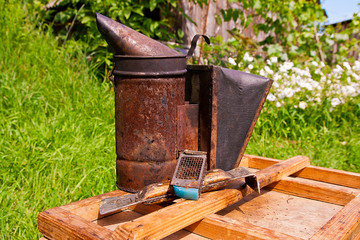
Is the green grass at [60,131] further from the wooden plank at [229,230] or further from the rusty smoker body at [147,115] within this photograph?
the wooden plank at [229,230]

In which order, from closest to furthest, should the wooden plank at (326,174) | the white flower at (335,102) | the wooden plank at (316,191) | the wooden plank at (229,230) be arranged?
the wooden plank at (229,230) → the wooden plank at (316,191) → the wooden plank at (326,174) → the white flower at (335,102)

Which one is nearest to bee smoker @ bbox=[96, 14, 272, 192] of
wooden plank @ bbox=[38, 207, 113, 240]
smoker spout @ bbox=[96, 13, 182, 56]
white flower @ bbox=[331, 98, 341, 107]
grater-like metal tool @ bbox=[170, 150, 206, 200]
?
smoker spout @ bbox=[96, 13, 182, 56]

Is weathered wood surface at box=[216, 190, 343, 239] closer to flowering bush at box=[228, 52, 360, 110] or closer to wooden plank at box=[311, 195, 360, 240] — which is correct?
wooden plank at box=[311, 195, 360, 240]

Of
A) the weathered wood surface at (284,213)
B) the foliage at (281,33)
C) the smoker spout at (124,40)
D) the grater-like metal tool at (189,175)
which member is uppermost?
the foliage at (281,33)

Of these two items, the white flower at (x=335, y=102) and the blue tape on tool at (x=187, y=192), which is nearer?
the blue tape on tool at (x=187, y=192)

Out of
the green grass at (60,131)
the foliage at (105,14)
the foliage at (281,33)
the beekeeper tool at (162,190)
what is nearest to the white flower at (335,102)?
the green grass at (60,131)

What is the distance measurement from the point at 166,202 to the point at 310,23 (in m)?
4.62

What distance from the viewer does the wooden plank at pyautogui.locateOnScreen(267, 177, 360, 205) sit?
5.97 ft

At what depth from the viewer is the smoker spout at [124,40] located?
150 cm

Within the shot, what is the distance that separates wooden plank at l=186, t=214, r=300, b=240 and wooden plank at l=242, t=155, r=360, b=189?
1008mm

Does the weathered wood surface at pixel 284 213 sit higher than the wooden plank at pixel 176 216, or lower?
lower

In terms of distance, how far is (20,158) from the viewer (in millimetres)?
2531

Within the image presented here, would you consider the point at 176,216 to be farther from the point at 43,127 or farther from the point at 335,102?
the point at 335,102

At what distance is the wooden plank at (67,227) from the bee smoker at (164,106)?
12.4 inches
